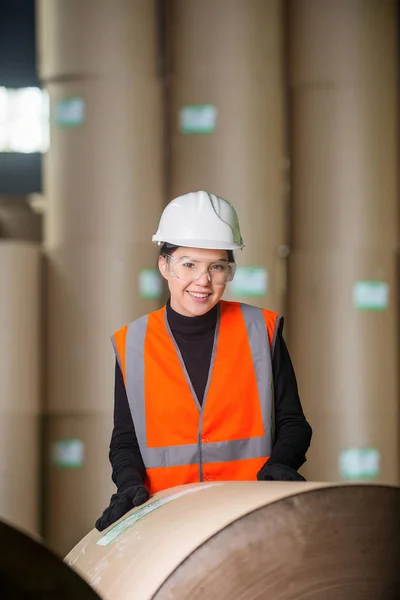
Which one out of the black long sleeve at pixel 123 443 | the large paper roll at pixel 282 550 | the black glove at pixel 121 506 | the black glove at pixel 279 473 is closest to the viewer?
the large paper roll at pixel 282 550

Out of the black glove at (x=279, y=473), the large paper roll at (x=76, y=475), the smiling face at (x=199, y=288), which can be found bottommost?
the large paper roll at (x=76, y=475)

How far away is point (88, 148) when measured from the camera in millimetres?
3117

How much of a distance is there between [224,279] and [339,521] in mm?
785

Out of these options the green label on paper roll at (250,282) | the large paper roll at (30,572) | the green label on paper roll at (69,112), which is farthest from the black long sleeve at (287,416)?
A: the green label on paper roll at (69,112)

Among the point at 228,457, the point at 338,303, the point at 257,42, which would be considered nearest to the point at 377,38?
the point at 257,42

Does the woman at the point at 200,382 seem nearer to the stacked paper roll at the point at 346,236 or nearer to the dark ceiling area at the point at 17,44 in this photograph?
the stacked paper roll at the point at 346,236

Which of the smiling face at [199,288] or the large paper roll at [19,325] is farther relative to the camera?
the large paper roll at [19,325]

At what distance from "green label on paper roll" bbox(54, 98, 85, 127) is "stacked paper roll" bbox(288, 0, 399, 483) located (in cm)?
75

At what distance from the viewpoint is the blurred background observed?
3.06 metres

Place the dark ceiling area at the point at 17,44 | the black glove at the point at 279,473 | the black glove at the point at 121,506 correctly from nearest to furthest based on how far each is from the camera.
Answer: the black glove at the point at 121,506
the black glove at the point at 279,473
the dark ceiling area at the point at 17,44

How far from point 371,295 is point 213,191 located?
2.15 ft

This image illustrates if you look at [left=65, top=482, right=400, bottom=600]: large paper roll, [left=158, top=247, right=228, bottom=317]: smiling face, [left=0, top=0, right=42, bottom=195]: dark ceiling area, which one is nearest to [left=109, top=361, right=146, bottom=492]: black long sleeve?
[left=158, top=247, right=228, bottom=317]: smiling face

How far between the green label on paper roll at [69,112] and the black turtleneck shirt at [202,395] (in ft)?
4.90

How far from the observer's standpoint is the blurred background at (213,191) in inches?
121
